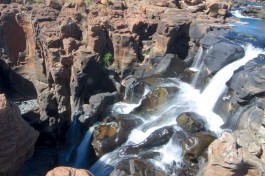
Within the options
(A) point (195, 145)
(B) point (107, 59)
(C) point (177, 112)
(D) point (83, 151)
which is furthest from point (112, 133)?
(B) point (107, 59)

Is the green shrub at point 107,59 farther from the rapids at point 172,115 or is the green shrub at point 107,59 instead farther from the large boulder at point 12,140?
the large boulder at point 12,140

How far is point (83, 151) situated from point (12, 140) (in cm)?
639

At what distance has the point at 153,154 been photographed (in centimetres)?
1608

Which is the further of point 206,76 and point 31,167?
point 206,76

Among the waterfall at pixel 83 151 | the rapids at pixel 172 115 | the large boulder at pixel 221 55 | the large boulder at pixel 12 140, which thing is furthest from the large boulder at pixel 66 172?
the large boulder at pixel 221 55

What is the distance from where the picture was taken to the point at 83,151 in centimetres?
1825

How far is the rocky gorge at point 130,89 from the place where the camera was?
1417 centimetres

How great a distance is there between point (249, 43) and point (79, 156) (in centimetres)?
1321

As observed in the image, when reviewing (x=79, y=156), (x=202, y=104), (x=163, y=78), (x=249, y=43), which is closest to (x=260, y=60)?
(x=249, y=43)

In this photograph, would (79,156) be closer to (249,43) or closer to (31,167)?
(31,167)

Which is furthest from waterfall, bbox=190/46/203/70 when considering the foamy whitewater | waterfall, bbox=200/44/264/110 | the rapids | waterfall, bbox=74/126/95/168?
waterfall, bbox=74/126/95/168

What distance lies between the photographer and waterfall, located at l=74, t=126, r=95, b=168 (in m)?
17.9

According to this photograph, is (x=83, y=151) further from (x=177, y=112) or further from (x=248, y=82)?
(x=248, y=82)

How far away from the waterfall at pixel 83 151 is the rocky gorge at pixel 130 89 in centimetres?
7
